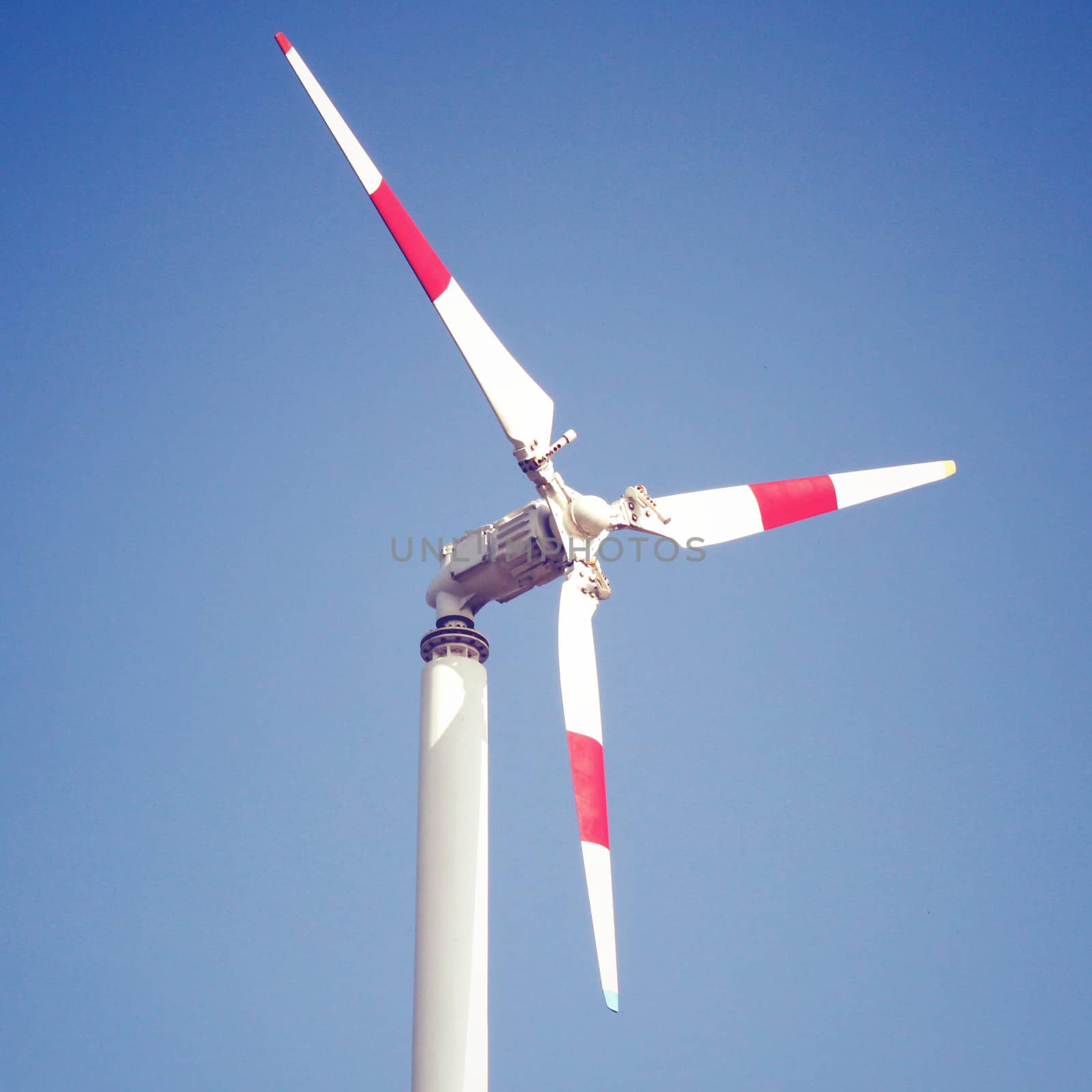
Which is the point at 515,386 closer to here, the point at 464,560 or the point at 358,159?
the point at 464,560

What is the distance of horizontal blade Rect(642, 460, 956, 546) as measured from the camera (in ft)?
50.7

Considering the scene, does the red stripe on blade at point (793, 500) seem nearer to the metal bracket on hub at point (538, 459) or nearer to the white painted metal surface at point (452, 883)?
the metal bracket on hub at point (538, 459)

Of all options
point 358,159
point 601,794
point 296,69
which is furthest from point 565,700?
point 296,69

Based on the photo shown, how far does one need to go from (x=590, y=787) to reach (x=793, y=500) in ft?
18.9

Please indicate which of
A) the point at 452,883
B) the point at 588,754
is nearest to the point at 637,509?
the point at 588,754

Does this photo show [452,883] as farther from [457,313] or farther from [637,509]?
[457,313]

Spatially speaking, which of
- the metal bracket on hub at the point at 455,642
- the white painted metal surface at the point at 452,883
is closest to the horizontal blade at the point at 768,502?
the metal bracket on hub at the point at 455,642

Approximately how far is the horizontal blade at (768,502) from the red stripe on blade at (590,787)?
3.25m

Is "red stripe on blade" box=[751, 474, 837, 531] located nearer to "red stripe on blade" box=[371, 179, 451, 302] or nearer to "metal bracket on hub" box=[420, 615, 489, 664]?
"metal bracket on hub" box=[420, 615, 489, 664]

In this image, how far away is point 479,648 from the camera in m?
13.9

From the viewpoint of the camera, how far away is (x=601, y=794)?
1218 cm

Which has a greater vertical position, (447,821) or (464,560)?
(464,560)

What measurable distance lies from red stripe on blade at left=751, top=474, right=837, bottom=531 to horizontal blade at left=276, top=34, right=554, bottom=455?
323 centimetres

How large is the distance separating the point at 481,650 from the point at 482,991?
3579 millimetres
